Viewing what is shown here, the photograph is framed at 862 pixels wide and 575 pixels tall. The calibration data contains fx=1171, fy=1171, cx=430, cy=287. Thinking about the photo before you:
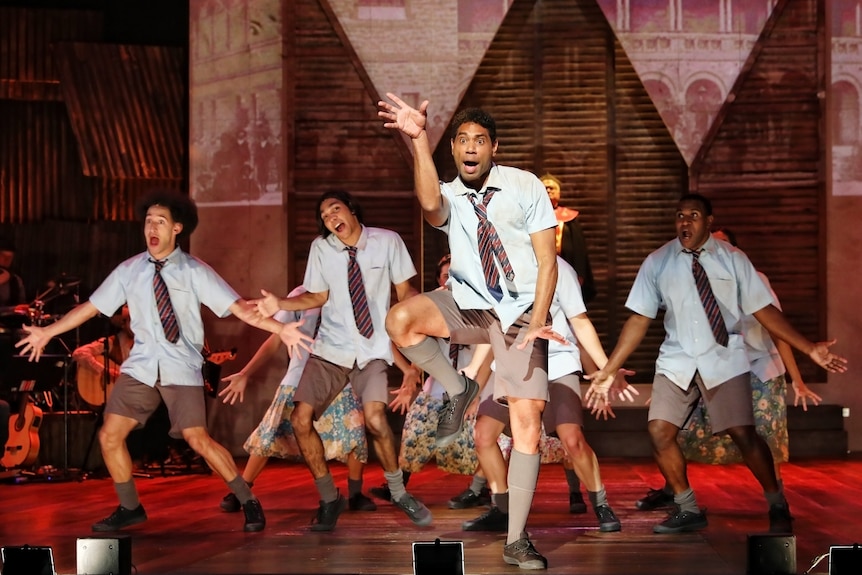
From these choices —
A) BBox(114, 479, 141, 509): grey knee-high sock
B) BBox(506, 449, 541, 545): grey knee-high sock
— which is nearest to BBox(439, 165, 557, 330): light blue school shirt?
BBox(506, 449, 541, 545): grey knee-high sock

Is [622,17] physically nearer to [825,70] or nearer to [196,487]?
[825,70]

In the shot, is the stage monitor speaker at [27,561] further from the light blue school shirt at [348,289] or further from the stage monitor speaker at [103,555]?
the light blue school shirt at [348,289]

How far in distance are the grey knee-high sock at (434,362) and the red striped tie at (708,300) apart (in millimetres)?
1583

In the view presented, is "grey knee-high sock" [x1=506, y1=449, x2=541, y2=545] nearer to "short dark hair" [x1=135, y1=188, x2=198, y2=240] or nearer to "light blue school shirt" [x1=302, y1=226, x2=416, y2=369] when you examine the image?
"light blue school shirt" [x1=302, y1=226, x2=416, y2=369]

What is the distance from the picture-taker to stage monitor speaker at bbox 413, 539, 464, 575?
170 inches

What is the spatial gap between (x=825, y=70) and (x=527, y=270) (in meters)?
6.49

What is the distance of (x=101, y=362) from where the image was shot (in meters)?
9.15

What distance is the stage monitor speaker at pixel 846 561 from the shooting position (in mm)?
4266

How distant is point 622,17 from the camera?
10242mm

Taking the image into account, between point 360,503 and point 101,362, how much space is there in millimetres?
3201

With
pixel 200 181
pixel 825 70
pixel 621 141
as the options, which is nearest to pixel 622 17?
pixel 621 141

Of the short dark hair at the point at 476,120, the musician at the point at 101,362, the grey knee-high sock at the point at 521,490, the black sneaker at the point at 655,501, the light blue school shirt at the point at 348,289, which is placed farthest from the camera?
the musician at the point at 101,362

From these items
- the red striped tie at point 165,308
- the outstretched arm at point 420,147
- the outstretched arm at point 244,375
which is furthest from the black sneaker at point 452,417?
the outstretched arm at point 244,375

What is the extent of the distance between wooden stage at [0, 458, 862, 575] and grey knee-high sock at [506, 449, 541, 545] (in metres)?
0.18
